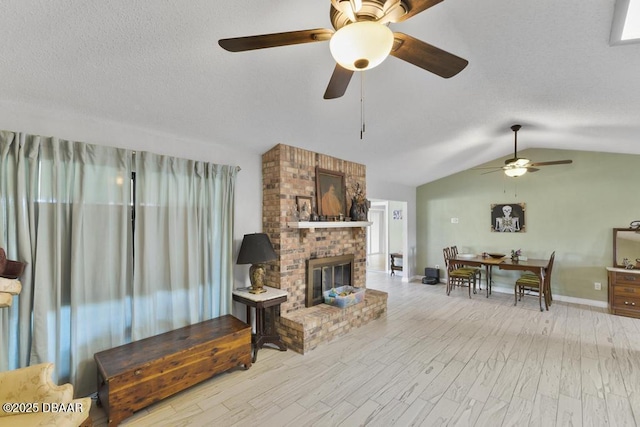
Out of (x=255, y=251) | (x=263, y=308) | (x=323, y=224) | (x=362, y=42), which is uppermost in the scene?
(x=362, y=42)

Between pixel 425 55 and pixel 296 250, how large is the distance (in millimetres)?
2742

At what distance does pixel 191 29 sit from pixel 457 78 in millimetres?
2209

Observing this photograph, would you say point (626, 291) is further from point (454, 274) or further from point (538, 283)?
point (454, 274)

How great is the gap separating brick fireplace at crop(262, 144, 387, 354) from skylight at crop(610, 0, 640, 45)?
115 inches

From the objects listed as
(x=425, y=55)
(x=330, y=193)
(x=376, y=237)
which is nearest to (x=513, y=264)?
(x=330, y=193)

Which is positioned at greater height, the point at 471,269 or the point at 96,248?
the point at 96,248

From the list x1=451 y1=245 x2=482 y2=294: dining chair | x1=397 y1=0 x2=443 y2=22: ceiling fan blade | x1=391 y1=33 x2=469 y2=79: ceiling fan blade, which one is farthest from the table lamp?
x1=451 y1=245 x2=482 y2=294: dining chair

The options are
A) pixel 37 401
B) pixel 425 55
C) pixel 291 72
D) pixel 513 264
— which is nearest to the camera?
pixel 425 55

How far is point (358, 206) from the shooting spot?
181 inches

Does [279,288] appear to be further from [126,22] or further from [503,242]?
[503,242]

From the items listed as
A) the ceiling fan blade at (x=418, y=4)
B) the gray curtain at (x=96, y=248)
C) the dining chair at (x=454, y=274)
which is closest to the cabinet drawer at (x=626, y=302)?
Result: the dining chair at (x=454, y=274)

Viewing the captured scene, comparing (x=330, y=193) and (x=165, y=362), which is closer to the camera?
(x=165, y=362)

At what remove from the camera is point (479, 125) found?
382 cm

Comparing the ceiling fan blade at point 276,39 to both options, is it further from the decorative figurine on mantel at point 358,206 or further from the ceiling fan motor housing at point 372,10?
the decorative figurine on mantel at point 358,206
